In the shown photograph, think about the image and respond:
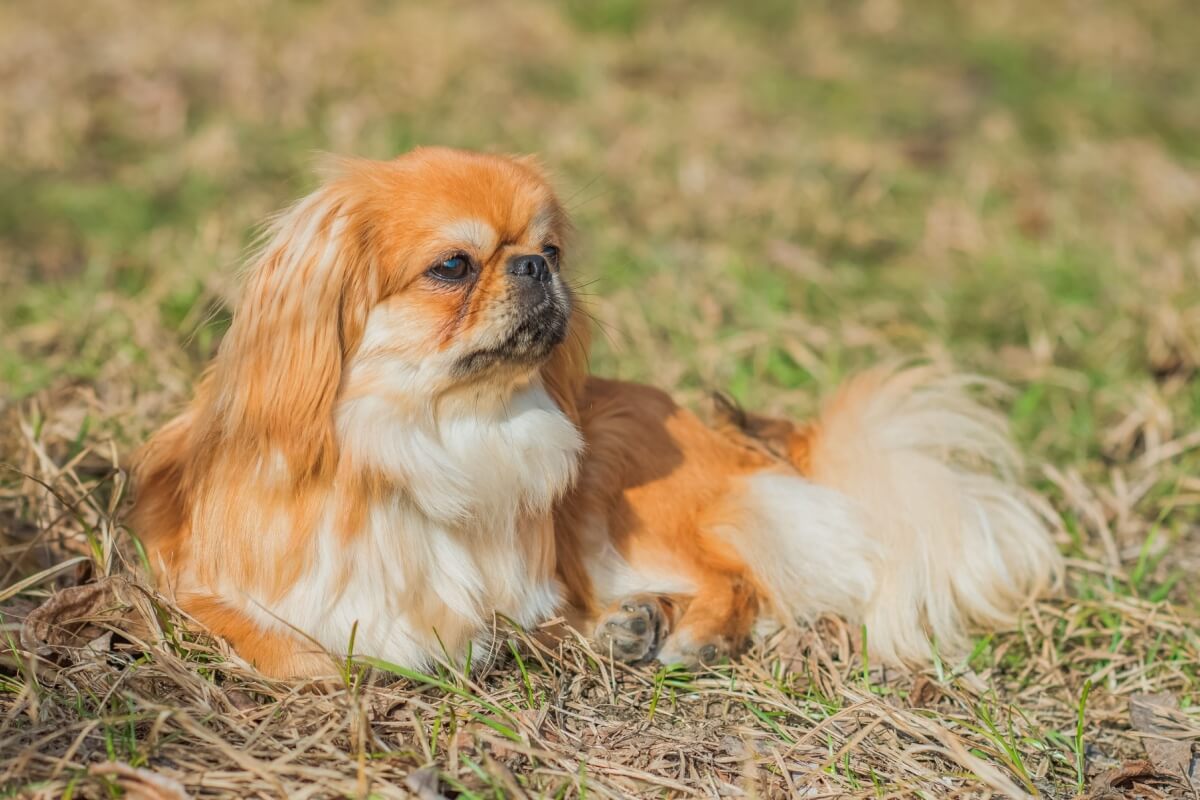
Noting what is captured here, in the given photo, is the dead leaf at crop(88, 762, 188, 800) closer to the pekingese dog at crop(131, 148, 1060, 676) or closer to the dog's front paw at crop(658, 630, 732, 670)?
the pekingese dog at crop(131, 148, 1060, 676)

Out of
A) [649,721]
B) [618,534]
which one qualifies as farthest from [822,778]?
[618,534]

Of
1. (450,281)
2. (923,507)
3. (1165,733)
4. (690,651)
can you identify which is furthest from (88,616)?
(1165,733)

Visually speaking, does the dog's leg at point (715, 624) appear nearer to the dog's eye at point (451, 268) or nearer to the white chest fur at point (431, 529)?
the white chest fur at point (431, 529)

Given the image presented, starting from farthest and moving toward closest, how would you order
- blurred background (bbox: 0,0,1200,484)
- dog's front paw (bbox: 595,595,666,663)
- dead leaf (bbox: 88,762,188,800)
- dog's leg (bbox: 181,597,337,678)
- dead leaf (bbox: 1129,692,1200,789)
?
blurred background (bbox: 0,0,1200,484), dog's front paw (bbox: 595,595,666,663), dead leaf (bbox: 1129,692,1200,789), dog's leg (bbox: 181,597,337,678), dead leaf (bbox: 88,762,188,800)

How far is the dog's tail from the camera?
11.6 ft

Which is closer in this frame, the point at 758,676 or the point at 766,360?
the point at 758,676

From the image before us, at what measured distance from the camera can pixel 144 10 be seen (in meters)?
8.58

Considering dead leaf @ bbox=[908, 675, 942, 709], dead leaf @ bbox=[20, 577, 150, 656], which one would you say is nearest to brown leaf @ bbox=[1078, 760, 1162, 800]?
dead leaf @ bbox=[908, 675, 942, 709]

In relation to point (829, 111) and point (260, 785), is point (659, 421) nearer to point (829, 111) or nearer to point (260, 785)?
point (260, 785)

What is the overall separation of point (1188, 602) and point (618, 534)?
75.6 inches

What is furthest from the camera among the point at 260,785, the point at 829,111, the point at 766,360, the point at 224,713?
the point at 829,111

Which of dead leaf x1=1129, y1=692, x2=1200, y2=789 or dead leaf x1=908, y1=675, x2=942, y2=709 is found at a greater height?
dead leaf x1=908, y1=675, x2=942, y2=709

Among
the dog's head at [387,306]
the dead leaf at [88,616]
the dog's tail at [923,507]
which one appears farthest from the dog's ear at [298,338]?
the dog's tail at [923,507]

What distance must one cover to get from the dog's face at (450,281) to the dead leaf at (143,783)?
3.38 feet
